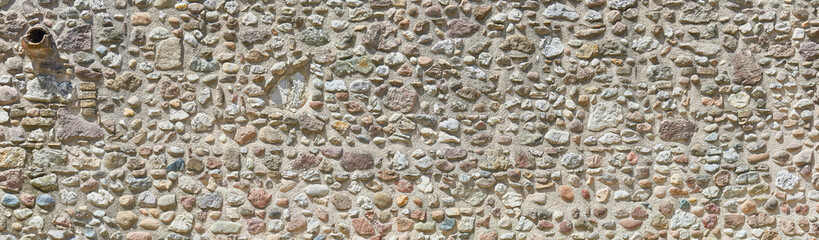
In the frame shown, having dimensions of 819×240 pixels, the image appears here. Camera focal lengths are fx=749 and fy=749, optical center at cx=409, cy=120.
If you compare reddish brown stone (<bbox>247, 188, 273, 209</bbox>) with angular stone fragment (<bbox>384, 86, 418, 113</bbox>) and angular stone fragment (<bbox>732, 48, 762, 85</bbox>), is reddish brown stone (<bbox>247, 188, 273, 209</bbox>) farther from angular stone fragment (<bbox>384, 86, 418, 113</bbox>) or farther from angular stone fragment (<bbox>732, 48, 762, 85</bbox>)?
angular stone fragment (<bbox>732, 48, 762, 85</bbox>)

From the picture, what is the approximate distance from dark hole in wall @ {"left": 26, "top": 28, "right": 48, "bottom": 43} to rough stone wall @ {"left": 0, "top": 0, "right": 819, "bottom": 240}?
6cm

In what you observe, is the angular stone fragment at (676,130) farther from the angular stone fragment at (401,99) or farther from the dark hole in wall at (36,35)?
the dark hole in wall at (36,35)

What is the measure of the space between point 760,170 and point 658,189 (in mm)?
671

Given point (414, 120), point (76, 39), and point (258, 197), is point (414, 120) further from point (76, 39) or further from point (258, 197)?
point (76, 39)

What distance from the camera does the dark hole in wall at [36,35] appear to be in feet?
15.6

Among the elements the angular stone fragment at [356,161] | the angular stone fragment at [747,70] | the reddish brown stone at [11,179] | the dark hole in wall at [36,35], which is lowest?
the angular stone fragment at [356,161]

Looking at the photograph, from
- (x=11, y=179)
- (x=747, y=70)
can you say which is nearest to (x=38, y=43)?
(x=11, y=179)

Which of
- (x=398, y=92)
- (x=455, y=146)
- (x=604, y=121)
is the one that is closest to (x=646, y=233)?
(x=604, y=121)

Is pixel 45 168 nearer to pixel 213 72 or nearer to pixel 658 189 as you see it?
pixel 213 72

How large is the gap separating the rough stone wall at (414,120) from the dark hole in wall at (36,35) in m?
0.06

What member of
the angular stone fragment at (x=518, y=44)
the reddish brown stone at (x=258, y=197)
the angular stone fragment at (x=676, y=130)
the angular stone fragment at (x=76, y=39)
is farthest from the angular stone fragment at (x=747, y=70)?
the angular stone fragment at (x=76, y=39)

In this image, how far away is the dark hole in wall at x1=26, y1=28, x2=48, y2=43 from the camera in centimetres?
475

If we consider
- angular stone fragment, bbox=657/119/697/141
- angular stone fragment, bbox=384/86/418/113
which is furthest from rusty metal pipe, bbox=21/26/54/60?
angular stone fragment, bbox=657/119/697/141

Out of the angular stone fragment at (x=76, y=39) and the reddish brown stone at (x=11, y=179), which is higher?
the angular stone fragment at (x=76, y=39)
